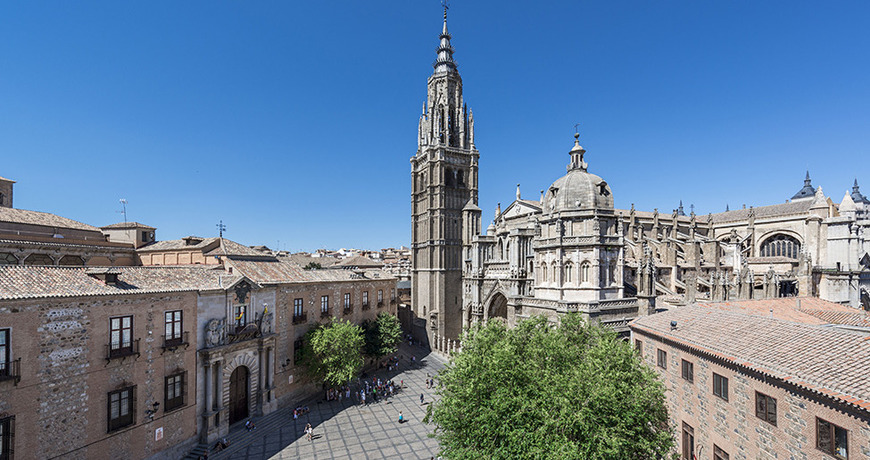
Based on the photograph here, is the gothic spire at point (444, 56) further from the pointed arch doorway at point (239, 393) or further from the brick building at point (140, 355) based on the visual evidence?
the pointed arch doorway at point (239, 393)

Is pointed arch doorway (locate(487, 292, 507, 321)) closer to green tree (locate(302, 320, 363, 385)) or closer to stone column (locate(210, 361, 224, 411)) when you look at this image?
green tree (locate(302, 320, 363, 385))

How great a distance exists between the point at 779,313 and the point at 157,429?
3728 centimetres

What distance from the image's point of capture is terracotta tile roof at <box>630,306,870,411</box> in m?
10.7

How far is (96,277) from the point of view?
67.0 feet

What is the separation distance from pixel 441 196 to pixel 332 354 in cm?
2978

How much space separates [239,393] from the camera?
26.1 m

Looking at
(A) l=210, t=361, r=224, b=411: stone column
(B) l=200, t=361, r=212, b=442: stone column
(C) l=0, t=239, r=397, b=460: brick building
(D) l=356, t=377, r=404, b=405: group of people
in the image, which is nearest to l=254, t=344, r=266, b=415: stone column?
(C) l=0, t=239, r=397, b=460: brick building

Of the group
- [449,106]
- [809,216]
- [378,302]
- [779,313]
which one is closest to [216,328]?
[378,302]

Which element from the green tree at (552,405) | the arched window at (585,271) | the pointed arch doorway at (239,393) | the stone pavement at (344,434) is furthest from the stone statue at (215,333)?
the arched window at (585,271)

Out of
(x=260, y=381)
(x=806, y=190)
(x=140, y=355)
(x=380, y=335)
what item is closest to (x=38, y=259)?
(x=140, y=355)

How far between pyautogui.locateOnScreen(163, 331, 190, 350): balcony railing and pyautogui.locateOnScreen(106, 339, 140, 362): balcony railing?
1.48m

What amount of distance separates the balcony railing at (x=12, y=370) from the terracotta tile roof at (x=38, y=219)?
1780 centimetres

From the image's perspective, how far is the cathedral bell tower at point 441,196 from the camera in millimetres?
52875

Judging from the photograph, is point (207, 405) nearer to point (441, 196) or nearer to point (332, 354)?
point (332, 354)
